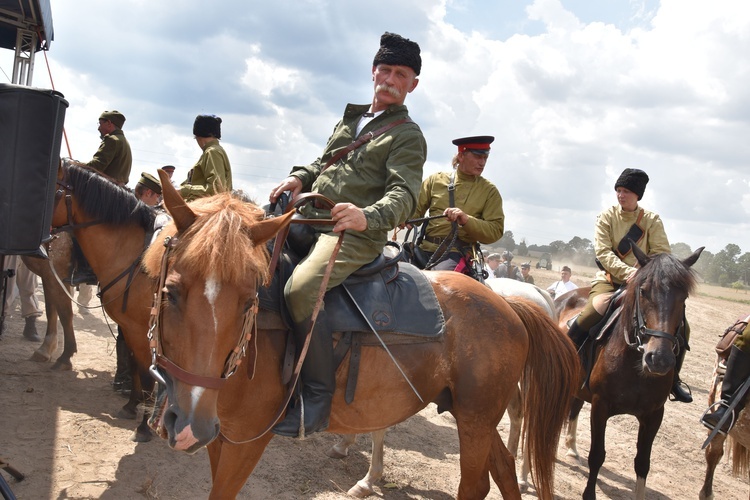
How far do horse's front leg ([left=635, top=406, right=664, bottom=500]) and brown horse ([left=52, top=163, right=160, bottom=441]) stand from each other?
487 cm

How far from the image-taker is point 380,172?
Result: 3.28 m

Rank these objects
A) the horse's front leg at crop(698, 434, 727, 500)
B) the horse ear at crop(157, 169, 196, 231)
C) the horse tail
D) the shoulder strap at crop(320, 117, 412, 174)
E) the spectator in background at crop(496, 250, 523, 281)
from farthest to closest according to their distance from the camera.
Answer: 1. the spectator in background at crop(496, 250, 523, 281)
2. the horse's front leg at crop(698, 434, 727, 500)
3. the horse tail
4. the shoulder strap at crop(320, 117, 412, 174)
5. the horse ear at crop(157, 169, 196, 231)

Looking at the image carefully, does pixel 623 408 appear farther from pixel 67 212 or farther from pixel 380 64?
pixel 67 212

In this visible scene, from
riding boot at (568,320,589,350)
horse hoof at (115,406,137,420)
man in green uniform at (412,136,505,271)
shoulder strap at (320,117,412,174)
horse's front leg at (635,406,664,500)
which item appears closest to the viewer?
shoulder strap at (320,117,412,174)

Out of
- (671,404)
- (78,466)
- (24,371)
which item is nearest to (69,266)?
(24,371)

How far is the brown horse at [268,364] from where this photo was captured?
86.7 inches

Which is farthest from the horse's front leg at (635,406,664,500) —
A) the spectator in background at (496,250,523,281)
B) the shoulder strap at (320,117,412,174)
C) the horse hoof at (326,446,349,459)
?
the spectator in background at (496,250,523,281)

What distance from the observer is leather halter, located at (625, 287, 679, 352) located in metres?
4.73

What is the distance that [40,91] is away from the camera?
2926mm

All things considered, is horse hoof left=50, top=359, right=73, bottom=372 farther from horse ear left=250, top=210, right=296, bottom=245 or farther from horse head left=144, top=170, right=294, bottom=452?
horse ear left=250, top=210, right=296, bottom=245

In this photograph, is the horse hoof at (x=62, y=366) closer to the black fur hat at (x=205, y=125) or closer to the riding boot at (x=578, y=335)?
the black fur hat at (x=205, y=125)

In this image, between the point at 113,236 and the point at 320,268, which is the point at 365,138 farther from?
the point at 113,236

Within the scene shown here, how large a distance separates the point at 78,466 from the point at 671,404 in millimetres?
9769

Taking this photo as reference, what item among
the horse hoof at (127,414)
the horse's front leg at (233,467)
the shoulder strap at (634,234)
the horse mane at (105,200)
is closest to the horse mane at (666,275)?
the shoulder strap at (634,234)
